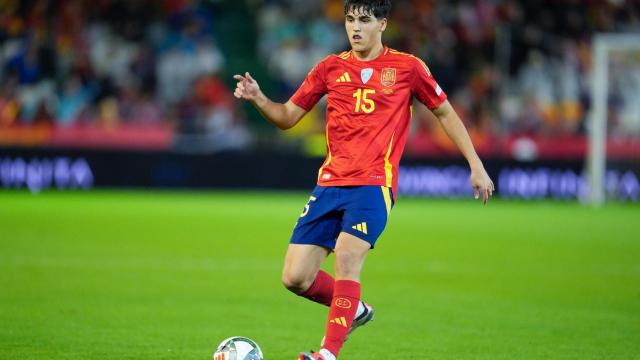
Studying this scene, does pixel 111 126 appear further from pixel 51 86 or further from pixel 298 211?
pixel 298 211

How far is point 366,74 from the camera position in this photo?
20.3ft

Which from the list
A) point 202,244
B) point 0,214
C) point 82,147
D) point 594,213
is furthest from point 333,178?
point 82,147

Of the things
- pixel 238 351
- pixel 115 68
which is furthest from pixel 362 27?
pixel 115 68

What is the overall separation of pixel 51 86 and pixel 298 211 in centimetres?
674

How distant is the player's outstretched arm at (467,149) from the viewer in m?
6.02

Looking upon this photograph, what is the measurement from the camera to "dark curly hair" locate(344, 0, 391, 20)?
607 cm

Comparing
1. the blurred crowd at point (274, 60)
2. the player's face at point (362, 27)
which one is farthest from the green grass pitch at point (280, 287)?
the blurred crowd at point (274, 60)

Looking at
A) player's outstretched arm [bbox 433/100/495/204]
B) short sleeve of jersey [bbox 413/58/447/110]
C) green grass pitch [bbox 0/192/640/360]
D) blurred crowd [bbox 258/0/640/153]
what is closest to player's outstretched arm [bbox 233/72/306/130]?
short sleeve of jersey [bbox 413/58/447/110]

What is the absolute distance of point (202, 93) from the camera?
2419cm

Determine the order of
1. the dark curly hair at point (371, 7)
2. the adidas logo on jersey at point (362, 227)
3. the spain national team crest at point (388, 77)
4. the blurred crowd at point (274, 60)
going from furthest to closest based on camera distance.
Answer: the blurred crowd at point (274, 60), the spain national team crest at point (388, 77), the dark curly hair at point (371, 7), the adidas logo on jersey at point (362, 227)

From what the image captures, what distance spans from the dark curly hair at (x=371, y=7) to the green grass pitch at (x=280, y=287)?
2132 mm

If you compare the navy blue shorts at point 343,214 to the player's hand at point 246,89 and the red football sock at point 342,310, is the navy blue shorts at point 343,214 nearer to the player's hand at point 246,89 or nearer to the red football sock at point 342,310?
the red football sock at point 342,310

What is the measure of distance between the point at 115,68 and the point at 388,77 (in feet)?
61.7

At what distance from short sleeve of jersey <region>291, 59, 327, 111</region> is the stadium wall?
1637 centimetres
